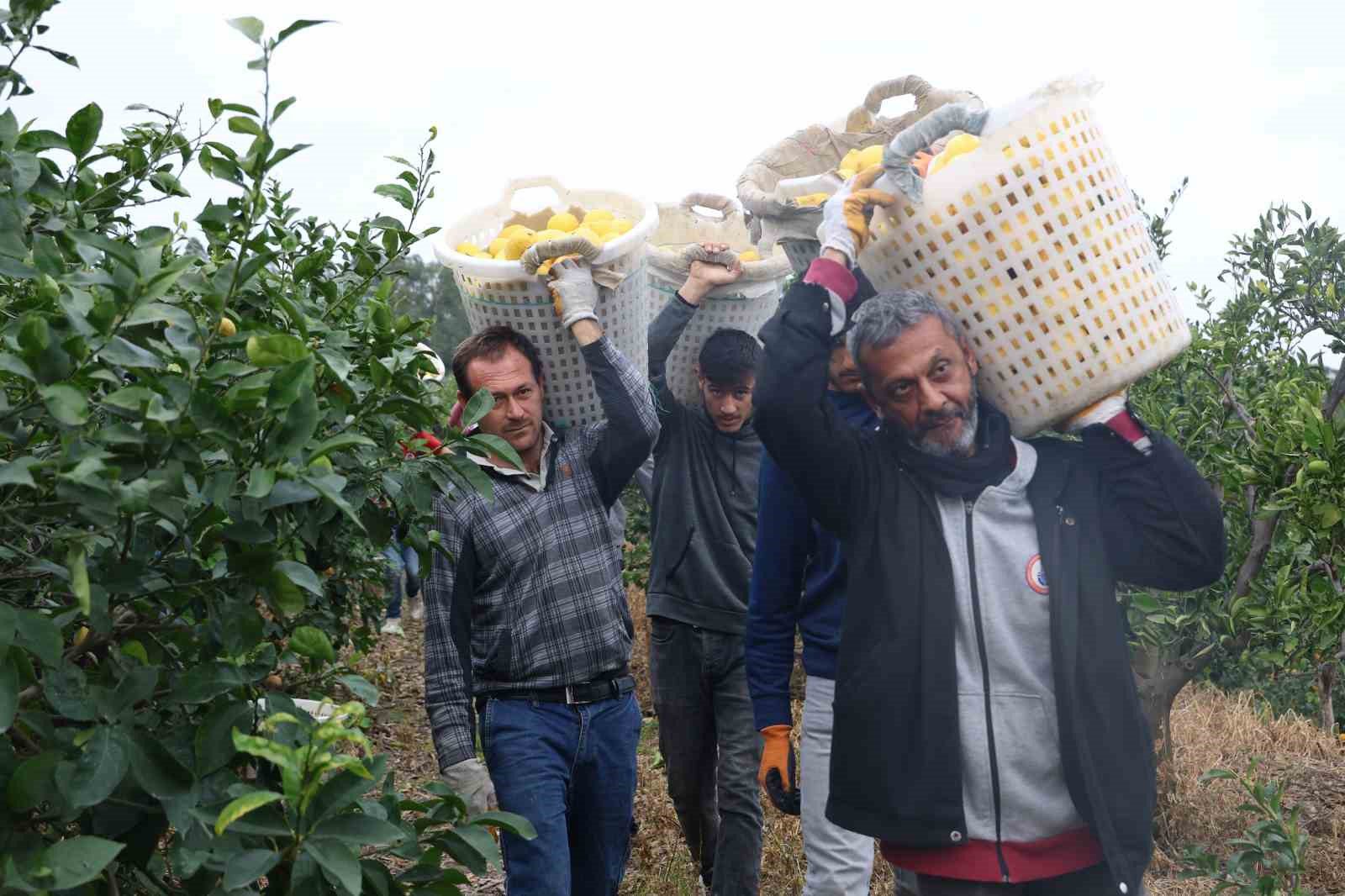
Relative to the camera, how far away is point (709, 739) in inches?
157

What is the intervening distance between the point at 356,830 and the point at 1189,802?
4.03 m

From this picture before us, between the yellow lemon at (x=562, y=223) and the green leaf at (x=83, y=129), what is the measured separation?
151cm

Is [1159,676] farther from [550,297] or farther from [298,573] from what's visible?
[298,573]

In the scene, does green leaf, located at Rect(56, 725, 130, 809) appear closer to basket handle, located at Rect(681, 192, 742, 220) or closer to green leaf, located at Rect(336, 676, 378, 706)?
green leaf, located at Rect(336, 676, 378, 706)

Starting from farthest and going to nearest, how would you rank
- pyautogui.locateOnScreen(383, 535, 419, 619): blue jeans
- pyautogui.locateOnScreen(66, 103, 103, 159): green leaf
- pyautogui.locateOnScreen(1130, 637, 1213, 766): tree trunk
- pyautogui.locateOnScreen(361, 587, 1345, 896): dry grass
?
pyautogui.locateOnScreen(383, 535, 419, 619): blue jeans → pyautogui.locateOnScreen(361, 587, 1345, 896): dry grass → pyautogui.locateOnScreen(1130, 637, 1213, 766): tree trunk → pyautogui.locateOnScreen(66, 103, 103, 159): green leaf

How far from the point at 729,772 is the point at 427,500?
2207mm

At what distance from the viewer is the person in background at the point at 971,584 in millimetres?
2115

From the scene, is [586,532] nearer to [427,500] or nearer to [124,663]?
[427,500]

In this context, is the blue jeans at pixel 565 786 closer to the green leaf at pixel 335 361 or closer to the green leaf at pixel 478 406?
the green leaf at pixel 478 406

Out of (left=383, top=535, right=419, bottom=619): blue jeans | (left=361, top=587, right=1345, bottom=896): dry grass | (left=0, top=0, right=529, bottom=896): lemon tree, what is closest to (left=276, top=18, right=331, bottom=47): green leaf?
(left=0, top=0, right=529, bottom=896): lemon tree

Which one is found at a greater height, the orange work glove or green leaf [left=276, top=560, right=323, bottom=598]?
green leaf [left=276, top=560, right=323, bottom=598]

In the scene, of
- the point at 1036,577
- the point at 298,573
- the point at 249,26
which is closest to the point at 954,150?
the point at 1036,577

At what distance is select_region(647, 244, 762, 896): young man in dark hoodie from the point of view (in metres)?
3.85

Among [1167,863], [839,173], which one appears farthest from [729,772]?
[839,173]
